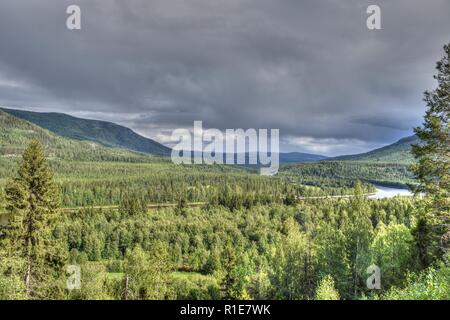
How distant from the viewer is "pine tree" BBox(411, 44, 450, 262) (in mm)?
22016

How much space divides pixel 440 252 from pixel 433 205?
11310mm

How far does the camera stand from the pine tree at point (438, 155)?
22.0 meters

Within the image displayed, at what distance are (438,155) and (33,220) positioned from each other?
35004mm

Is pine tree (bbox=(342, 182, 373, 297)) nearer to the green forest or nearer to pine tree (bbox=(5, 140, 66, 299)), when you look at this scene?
the green forest

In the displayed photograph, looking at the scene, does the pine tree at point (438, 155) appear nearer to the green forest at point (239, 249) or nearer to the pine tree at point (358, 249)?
the green forest at point (239, 249)

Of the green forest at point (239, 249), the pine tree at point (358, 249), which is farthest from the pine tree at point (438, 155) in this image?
the pine tree at point (358, 249)

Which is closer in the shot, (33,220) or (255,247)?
(33,220)

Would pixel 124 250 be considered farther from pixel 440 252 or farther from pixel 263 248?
pixel 440 252

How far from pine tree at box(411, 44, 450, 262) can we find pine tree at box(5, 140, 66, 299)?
1310 inches

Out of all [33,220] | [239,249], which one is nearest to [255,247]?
[239,249]

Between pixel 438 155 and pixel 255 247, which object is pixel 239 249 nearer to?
pixel 255 247

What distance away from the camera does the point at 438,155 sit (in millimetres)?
22969

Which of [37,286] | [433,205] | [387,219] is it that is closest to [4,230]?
[37,286]

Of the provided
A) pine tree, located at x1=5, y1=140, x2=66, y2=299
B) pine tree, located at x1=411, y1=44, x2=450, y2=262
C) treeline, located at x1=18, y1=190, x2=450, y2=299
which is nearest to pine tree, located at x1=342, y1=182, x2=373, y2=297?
treeline, located at x1=18, y1=190, x2=450, y2=299
